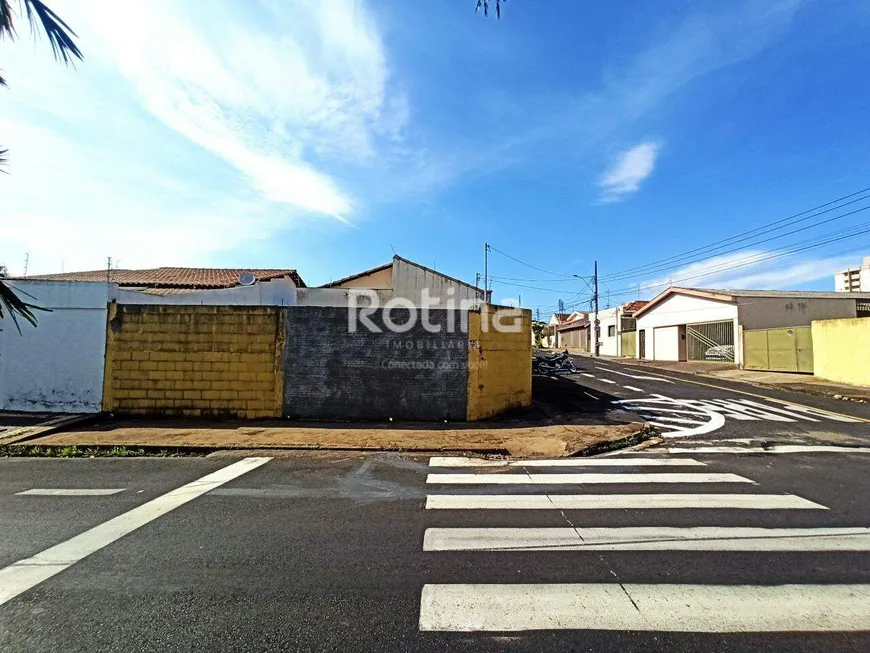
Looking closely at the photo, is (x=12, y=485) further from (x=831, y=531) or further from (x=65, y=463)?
(x=831, y=531)

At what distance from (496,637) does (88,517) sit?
4288 mm

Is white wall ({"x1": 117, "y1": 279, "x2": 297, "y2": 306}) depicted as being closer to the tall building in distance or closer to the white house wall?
the white house wall

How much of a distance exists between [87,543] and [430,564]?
3.02 meters

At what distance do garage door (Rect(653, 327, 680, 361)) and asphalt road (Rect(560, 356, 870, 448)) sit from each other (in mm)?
10938

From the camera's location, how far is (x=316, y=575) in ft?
10.3

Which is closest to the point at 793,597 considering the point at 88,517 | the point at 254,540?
the point at 254,540

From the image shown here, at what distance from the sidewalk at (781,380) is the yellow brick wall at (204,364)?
55.3 ft

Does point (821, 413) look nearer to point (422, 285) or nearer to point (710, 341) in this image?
point (710, 341)

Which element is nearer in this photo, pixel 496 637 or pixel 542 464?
pixel 496 637

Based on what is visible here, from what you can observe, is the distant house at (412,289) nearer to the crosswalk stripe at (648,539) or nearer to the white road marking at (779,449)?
the white road marking at (779,449)

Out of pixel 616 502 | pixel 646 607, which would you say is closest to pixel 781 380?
pixel 616 502

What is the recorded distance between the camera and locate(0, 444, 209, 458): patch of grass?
7.03m

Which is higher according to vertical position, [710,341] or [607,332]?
[607,332]

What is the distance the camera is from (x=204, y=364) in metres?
9.55
